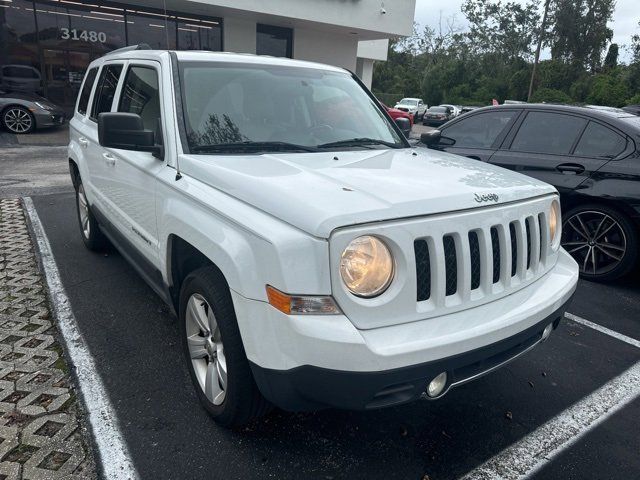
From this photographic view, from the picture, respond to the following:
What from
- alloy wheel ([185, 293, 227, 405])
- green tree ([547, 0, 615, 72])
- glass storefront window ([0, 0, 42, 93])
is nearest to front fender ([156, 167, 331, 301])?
alloy wheel ([185, 293, 227, 405])

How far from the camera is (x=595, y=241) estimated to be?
195 inches

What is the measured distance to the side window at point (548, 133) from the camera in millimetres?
5160

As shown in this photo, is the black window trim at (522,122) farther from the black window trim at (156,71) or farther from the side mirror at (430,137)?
the black window trim at (156,71)

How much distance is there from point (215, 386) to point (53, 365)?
4.10 ft

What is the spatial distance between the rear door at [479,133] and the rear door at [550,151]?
122mm

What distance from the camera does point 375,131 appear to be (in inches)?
143

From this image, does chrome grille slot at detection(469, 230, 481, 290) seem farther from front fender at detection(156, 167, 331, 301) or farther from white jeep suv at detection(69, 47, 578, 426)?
front fender at detection(156, 167, 331, 301)

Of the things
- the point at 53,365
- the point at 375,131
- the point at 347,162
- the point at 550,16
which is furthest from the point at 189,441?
the point at 550,16

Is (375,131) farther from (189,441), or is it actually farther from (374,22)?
(374,22)

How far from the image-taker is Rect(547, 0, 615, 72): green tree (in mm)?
48406

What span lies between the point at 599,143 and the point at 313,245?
4.24 meters

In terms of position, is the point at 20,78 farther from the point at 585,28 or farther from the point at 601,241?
the point at 585,28

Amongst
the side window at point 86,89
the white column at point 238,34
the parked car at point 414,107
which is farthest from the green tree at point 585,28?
the side window at point 86,89

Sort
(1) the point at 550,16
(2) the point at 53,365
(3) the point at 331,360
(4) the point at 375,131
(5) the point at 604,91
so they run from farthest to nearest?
1. (1) the point at 550,16
2. (5) the point at 604,91
3. (4) the point at 375,131
4. (2) the point at 53,365
5. (3) the point at 331,360
